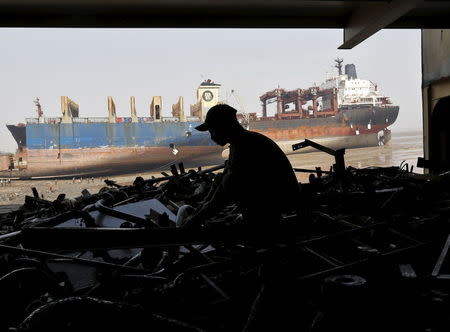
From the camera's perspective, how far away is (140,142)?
3675 centimetres

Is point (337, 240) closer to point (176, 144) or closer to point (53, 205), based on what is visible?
point (53, 205)

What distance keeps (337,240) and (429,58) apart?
8505 millimetres

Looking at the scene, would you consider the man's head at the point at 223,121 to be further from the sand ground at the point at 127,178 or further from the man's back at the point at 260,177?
the sand ground at the point at 127,178

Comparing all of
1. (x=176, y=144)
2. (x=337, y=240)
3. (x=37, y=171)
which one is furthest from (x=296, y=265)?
(x=37, y=171)

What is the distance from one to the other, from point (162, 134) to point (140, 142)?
96.4 inches

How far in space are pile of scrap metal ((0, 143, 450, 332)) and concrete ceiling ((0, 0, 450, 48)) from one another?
317 centimetres

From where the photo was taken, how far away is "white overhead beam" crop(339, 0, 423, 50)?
505cm

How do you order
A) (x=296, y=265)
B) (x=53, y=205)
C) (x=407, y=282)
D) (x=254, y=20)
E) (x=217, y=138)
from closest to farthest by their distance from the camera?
(x=407, y=282) → (x=217, y=138) → (x=296, y=265) → (x=254, y=20) → (x=53, y=205)

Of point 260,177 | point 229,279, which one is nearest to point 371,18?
point 260,177

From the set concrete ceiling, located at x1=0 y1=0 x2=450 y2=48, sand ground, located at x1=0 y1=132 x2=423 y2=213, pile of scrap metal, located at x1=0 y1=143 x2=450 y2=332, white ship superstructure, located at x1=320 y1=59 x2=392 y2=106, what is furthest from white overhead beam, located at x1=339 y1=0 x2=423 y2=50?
white ship superstructure, located at x1=320 y1=59 x2=392 y2=106

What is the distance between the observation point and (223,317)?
2.65 metres

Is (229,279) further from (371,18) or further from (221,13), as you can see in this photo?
(371,18)

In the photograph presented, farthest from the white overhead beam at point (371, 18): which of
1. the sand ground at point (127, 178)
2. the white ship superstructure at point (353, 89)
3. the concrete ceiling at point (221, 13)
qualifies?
the white ship superstructure at point (353, 89)

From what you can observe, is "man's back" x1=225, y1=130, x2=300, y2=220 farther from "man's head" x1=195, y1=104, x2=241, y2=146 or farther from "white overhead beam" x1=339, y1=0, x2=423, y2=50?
"white overhead beam" x1=339, y1=0, x2=423, y2=50
